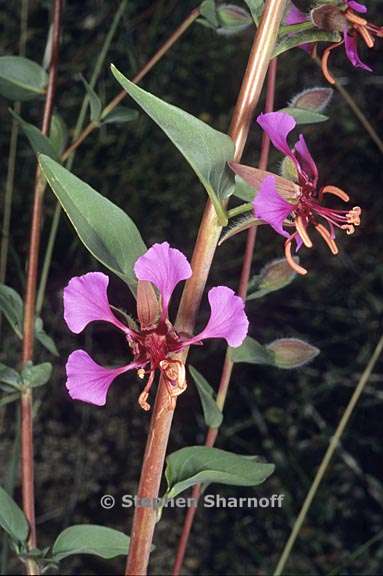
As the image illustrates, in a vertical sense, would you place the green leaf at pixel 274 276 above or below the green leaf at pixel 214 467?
above

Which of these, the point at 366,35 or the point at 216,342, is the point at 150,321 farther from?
the point at 216,342

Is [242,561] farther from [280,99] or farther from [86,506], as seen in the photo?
[280,99]

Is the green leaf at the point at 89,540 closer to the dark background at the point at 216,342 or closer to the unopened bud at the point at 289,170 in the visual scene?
the unopened bud at the point at 289,170

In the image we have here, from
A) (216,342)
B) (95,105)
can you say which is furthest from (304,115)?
(216,342)

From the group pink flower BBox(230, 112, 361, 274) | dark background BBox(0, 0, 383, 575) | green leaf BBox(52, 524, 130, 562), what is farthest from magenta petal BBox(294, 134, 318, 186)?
dark background BBox(0, 0, 383, 575)

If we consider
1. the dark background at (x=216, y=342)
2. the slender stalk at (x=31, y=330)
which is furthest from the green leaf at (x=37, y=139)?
the dark background at (x=216, y=342)
